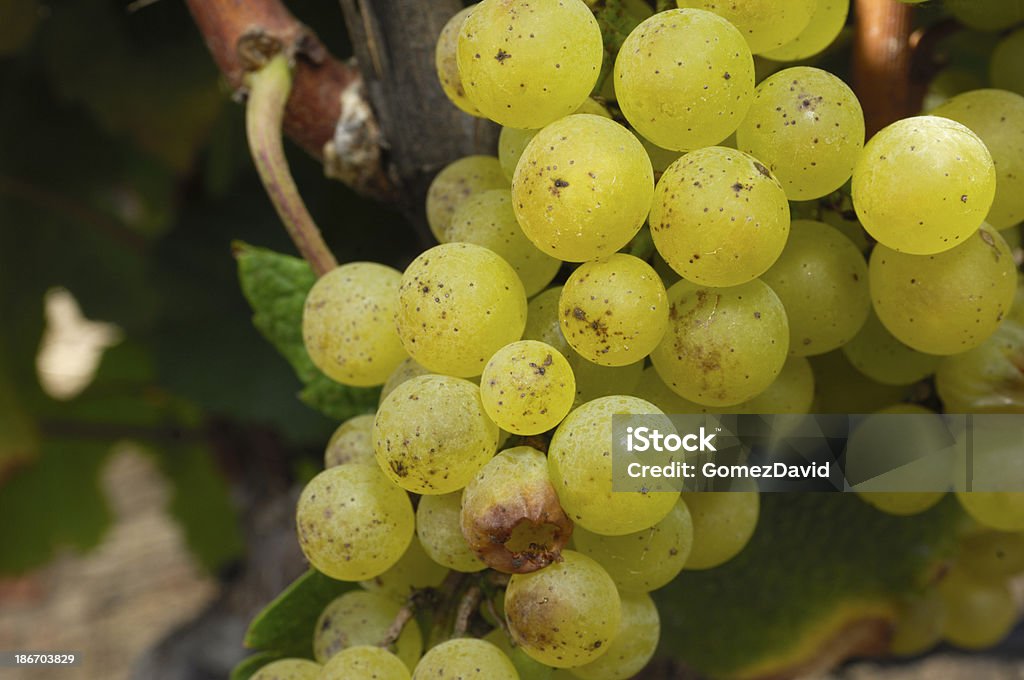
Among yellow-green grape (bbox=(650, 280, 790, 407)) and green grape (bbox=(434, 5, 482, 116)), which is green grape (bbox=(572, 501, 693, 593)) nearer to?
yellow-green grape (bbox=(650, 280, 790, 407))

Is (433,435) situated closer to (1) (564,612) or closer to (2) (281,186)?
(1) (564,612)

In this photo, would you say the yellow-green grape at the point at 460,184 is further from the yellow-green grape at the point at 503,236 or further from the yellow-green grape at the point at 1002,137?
the yellow-green grape at the point at 1002,137

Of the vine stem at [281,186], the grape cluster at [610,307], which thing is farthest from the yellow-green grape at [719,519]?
the vine stem at [281,186]

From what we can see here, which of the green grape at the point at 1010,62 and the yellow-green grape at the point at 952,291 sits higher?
the green grape at the point at 1010,62

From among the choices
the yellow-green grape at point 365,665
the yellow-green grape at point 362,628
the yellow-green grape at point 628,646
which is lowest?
the yellow-green grape at point 628,646

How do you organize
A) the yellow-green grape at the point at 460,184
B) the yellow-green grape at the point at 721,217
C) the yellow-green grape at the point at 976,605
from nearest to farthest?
the yellow-green grape at the point at 721,217 → the yellow-green grape at the point at 460,184 → the yellow-green grape at the point at 976,605

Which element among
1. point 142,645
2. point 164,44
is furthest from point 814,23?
point 142,645
